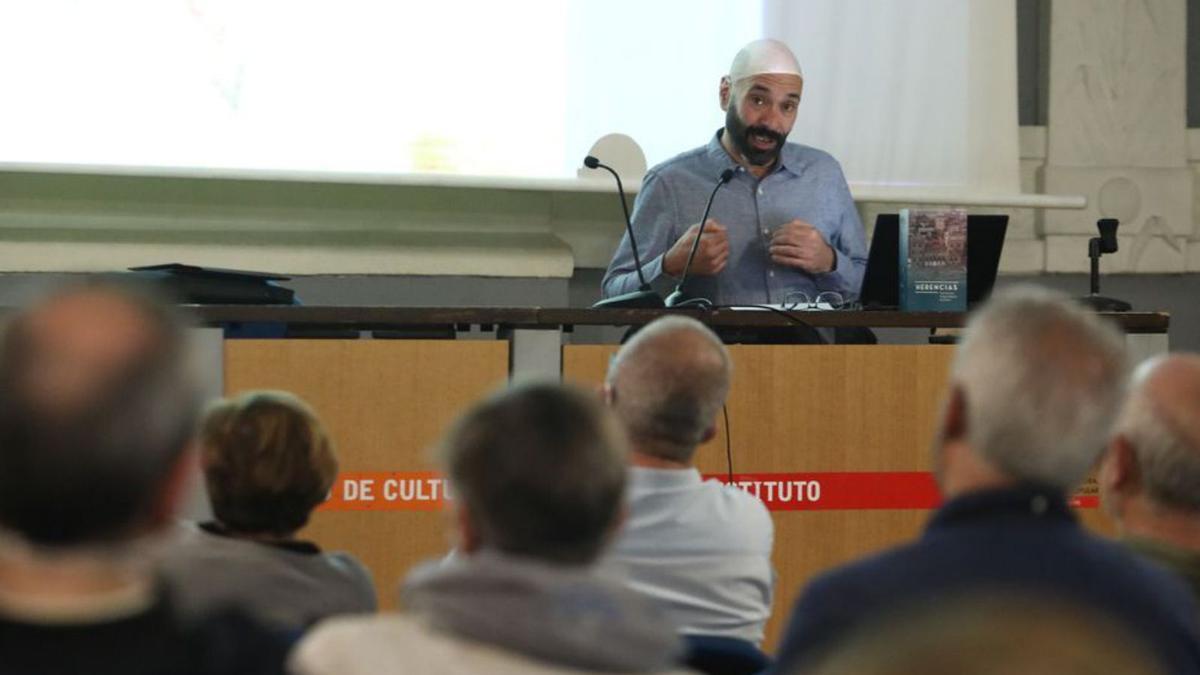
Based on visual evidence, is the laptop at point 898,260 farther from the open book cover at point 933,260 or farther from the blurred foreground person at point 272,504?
the blurred foreground person at point 272,504

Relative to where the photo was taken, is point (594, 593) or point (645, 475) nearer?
point (594, 593)

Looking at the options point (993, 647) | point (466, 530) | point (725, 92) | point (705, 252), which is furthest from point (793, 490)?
point (993, 647)

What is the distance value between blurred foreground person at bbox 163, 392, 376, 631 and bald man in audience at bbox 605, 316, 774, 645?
1.48ft

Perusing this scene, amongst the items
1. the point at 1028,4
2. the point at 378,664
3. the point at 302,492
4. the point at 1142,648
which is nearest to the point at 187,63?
the point at 1028,4

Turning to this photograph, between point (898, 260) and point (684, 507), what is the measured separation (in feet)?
5.39

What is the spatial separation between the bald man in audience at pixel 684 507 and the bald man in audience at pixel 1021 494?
29.4 inches

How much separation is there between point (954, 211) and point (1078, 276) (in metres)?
2.11

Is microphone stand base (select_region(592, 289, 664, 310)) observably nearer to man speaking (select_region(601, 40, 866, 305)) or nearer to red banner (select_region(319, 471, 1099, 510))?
red banner (select_region(319, 471, 1099, 510))

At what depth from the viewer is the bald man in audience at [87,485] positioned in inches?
39.0

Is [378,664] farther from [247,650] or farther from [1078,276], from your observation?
[1078,276]

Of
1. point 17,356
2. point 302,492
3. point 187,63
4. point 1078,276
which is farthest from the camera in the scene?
point 1078,276

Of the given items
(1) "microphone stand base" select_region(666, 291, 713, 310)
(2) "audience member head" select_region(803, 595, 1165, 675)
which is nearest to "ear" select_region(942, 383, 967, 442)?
(2) "audience member head" select_region(803, 595, 1165, 675)

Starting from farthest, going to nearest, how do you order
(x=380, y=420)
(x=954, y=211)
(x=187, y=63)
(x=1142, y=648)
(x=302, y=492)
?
(x=187, y=63) → (x=954, y=211) → (x=380, y=420) → (x=302, y=492) → (x=1142, y=648)

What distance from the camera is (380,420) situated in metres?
3.26
